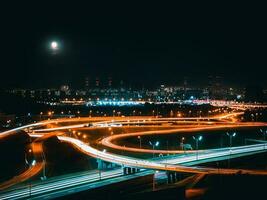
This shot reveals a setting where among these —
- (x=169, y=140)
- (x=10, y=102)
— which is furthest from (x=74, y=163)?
(x=10, y=102)

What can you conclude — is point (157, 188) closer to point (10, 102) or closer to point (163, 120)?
point (163, 120)

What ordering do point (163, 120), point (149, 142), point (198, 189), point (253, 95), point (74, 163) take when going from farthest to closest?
point (253, 95) < point (163, 120) < point (149, 142) < point (74, 163) < point (198, 189)

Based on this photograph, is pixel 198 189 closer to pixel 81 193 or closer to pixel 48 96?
pixel 81 193

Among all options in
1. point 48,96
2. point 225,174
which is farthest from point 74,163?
point 48,96

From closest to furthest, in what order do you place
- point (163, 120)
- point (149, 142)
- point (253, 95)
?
point (149, 142), point (163, 120), point (253, 95)

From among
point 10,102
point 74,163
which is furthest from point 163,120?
point 10,102

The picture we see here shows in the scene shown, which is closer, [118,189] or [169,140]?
[118,189]

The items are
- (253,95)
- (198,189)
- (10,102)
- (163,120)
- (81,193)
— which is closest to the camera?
(81,193)

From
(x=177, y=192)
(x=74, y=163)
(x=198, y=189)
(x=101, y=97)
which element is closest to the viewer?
(x=177, y=192)

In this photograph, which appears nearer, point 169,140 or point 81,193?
point 81,193
